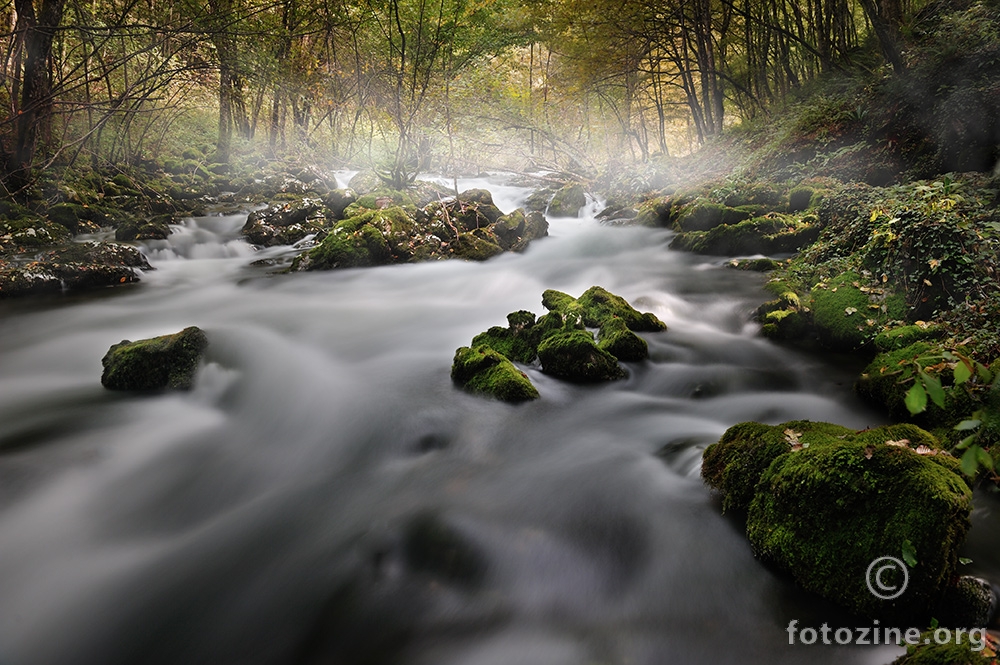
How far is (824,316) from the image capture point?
A: 5820 millimetres

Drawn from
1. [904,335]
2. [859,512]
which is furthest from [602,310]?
[859,512]

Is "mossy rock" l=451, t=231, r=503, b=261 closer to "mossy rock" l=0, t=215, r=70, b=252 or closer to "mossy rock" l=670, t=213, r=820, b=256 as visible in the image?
"mossy rock" l=670, t=213, r=820, b=256

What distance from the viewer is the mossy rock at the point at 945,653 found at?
175 cm

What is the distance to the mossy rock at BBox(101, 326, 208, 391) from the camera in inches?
206

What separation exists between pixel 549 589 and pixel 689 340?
4268 millimetres

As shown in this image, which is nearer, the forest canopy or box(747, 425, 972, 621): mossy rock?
box(747, 425, 972, 621): mossy rock

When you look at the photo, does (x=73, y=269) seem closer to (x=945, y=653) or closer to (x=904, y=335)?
(x=945, y=653)

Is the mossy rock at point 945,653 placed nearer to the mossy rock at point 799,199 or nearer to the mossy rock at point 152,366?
the mossy rock at point 152,366

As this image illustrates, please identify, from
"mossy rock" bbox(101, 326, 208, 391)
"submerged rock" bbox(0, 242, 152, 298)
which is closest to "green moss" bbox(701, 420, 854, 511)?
"mossy rock" bbox(101, 326, 208, 391)

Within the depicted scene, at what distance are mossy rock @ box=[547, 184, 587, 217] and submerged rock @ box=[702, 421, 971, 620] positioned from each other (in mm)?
13461

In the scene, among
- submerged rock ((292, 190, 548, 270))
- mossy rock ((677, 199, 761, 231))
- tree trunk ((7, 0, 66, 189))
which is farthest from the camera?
submerged rock ((292, 190, 548, 270))

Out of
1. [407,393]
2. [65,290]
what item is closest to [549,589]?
[407,393]

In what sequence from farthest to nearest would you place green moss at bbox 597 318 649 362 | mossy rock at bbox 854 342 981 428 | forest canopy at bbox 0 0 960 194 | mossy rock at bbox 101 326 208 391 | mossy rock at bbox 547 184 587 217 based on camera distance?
mossy rock at bbox 547 184 587 217 → forest canopy at bbox 0 0 960 194 → green moss at bbox 597 318 649 362 → mossy rock at bbox 101 326 208 391 → mossy rock at bbox 854 342 981 428

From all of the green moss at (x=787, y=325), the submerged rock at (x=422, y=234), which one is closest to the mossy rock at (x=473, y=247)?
the submerged rock at (x=422, y=234)
